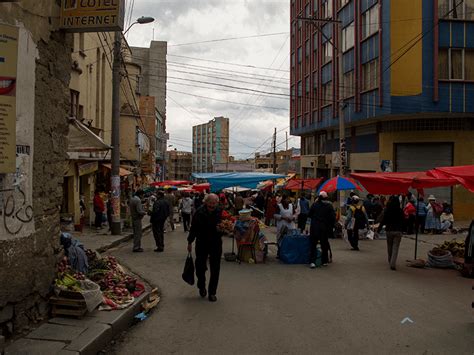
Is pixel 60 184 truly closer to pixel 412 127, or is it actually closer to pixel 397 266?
pixel 397 266

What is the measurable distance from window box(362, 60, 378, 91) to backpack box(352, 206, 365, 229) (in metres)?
13.8

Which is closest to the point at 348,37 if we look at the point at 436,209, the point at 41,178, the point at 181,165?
the point at 436,209

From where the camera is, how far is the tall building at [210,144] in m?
117

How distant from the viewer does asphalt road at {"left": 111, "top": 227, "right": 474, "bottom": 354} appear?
224 inches

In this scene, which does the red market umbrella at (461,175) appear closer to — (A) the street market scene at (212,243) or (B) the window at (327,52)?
(A) the street market scene at (212,243)

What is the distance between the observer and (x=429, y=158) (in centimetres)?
2539

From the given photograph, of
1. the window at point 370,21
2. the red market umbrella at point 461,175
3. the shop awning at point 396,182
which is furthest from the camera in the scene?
the window at point 370,21

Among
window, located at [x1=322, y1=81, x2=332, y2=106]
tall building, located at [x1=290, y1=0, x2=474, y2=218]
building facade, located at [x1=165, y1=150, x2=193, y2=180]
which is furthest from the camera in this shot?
building facade, located at [x1=165, y1=150, x2=193, y2=180]

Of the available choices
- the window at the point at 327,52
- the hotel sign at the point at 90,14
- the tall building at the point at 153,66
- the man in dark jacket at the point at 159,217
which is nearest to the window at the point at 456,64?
the window at the point at 327,52

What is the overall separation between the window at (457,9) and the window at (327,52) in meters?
11.8

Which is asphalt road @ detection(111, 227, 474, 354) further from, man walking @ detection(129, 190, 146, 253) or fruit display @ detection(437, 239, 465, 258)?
man walking @ detection(129, 190, 146, 253)

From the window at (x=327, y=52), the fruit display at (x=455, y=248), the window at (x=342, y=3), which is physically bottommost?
the fruit display at (x=455, y=248)

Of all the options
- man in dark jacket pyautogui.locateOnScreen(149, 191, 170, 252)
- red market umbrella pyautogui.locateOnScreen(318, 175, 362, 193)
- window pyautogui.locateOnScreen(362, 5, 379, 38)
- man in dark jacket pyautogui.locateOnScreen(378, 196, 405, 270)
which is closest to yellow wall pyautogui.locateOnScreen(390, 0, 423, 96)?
window pyautogui.locateOnScreen(362, 5, 379, 38)

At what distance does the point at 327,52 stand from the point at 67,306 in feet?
111
